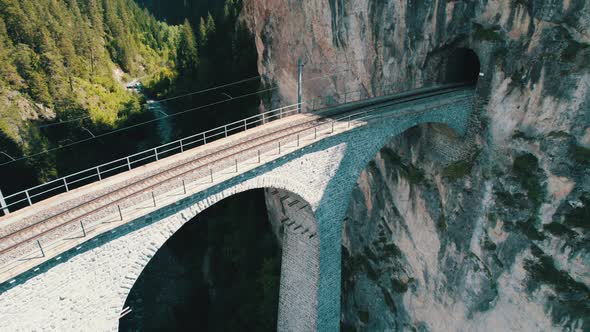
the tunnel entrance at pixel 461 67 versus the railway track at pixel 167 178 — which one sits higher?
the tunnel entrance at pixel 461 67

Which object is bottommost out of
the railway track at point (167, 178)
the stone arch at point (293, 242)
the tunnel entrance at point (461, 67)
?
the stone arch at point (293, 242)

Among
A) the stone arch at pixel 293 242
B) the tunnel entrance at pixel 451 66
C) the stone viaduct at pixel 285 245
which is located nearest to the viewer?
the stone viaduct at pixel 285 245

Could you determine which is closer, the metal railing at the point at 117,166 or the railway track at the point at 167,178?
the railway track at the point at 167,178

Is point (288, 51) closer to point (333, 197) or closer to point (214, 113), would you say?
point (214, 113)

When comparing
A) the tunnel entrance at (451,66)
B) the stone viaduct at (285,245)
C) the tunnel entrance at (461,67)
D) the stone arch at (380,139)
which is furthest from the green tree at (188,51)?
the stone arch at (380,139)

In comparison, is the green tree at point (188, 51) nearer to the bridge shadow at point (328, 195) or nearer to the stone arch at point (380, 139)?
the bridge shadow at point (328, 195)
